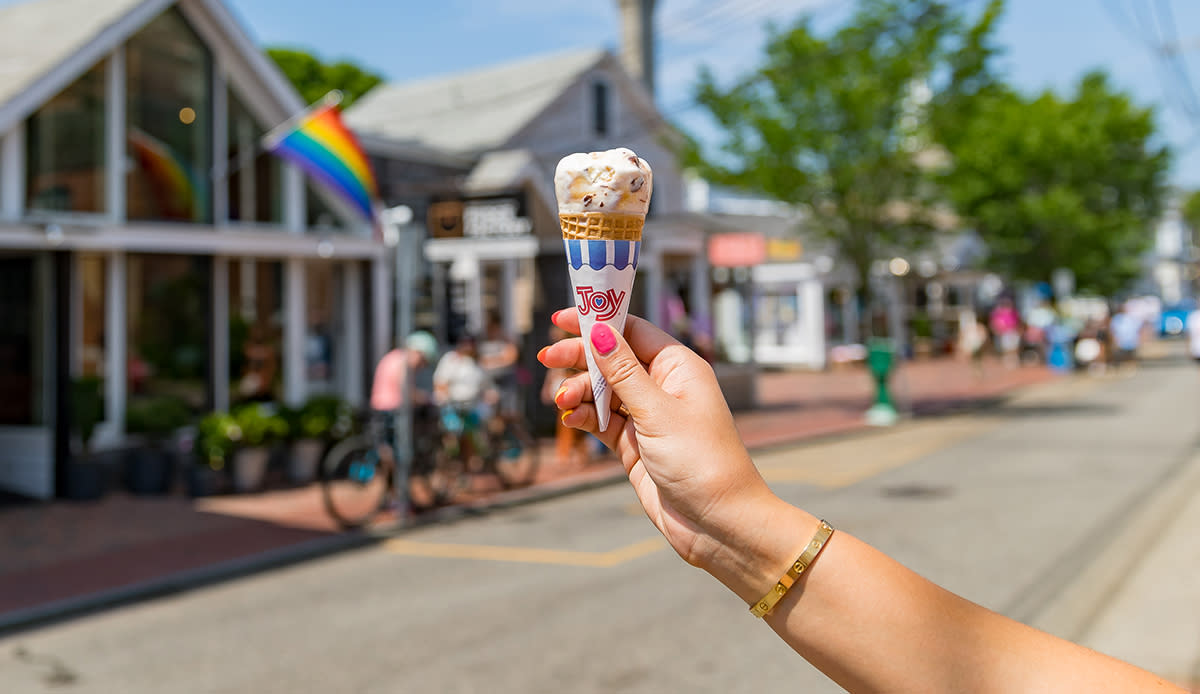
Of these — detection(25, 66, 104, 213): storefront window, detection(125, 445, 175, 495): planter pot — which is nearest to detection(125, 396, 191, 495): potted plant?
detection(125, 445, 175, 495): planter pot

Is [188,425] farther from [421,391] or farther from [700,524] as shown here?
[700,524]

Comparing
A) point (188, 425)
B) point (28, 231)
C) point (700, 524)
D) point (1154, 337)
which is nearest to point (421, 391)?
point (188, 425)

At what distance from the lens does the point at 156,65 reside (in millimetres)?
13445

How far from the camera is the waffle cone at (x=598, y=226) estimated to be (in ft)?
4.60

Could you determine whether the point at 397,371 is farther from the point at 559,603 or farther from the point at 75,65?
the point at 75,65

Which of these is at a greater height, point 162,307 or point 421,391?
point 162,307

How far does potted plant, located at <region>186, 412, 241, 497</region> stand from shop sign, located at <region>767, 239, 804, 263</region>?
930 inches

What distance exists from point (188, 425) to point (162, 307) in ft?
5.32

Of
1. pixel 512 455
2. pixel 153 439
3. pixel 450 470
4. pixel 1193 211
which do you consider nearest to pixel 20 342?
pixel 153 439

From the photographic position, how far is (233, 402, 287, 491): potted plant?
1185 centimetres

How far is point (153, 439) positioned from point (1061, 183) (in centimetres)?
3442

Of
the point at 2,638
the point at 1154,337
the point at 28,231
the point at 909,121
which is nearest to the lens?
the point at 2,638

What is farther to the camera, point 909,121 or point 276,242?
point 909,121

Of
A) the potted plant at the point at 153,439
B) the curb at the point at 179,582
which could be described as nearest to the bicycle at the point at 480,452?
the curb at the point at 179,582
